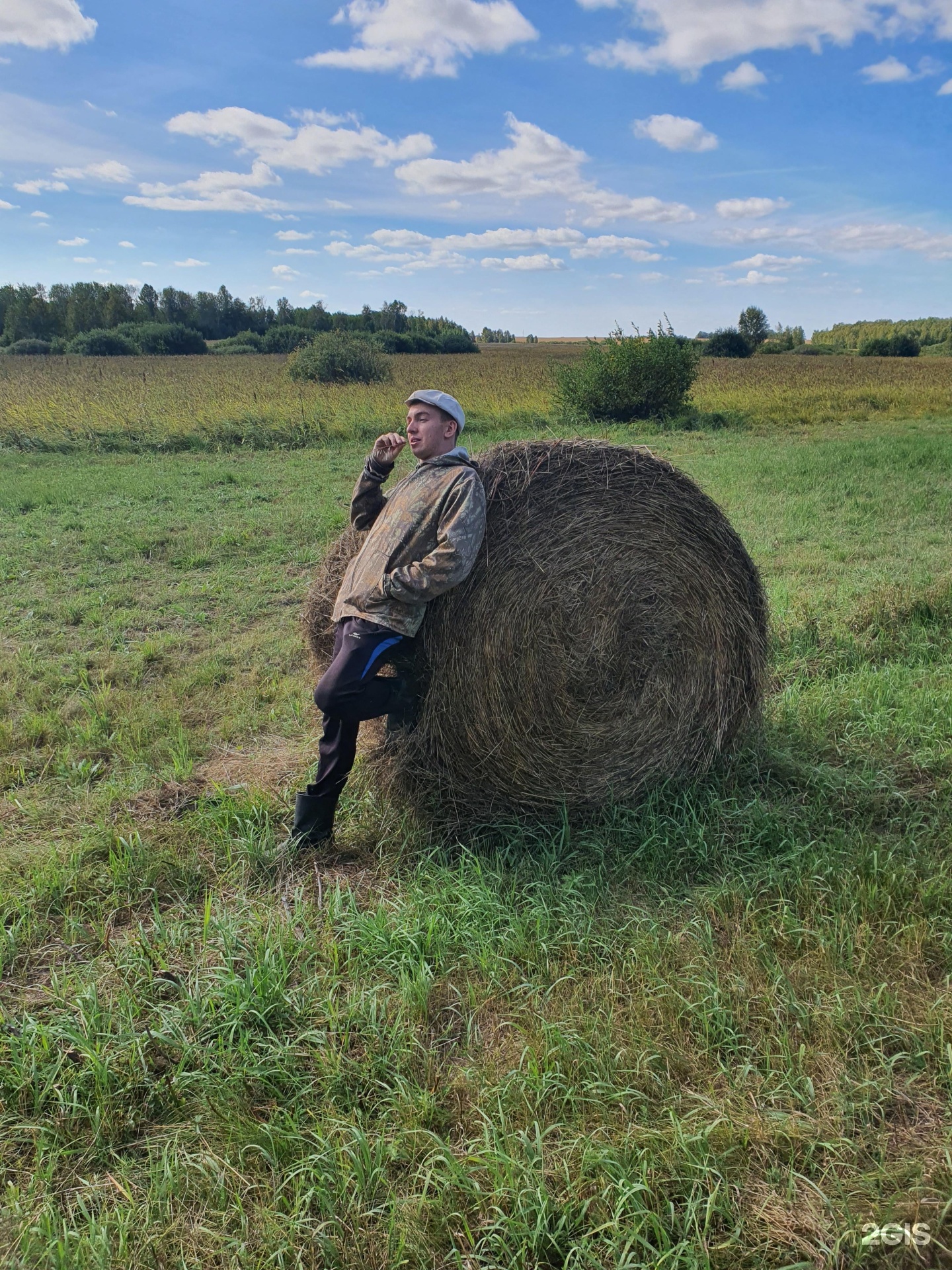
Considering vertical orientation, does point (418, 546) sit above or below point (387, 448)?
below

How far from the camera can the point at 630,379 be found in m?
17.6

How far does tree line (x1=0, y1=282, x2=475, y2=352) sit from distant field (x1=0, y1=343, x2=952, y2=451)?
22995 mm

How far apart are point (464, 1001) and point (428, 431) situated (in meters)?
2.31

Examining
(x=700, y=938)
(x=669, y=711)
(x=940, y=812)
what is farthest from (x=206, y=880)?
(x=940, y=812)

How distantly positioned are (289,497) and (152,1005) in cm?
859

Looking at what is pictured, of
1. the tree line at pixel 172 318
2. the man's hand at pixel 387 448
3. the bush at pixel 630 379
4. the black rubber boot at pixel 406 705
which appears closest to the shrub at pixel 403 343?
the tree line at pixel 172 318

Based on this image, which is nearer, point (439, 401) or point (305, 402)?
point (439, 401)

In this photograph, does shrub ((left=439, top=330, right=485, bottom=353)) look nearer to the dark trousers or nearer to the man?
the man

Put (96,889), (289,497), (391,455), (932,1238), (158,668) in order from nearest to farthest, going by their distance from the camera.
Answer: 1. (932,1238)
2. (96,889)
3. (391,455)
4. (158,668)
5. (289,497)

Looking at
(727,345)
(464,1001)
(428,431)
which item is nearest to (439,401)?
(428,431)

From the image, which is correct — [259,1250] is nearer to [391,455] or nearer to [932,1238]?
[932,1238]

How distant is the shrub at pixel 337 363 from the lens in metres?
27.0

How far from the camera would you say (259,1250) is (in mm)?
1873

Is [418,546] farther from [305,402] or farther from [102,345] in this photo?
[102,345]
